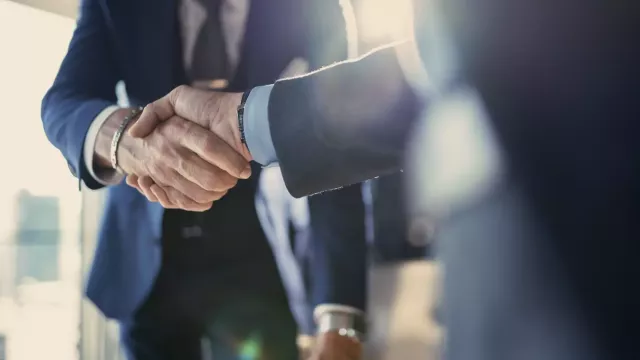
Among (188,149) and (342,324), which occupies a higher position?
(188,149)

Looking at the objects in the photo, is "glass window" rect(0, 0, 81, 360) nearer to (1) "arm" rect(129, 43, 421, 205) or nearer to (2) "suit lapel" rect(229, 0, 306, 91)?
(2) "suit lapel" rect(229, 0, 306, 91)

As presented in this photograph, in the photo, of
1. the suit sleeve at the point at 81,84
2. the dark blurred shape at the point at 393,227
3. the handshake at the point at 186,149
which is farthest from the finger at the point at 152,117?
the dark blurred shape at the point at 393,227

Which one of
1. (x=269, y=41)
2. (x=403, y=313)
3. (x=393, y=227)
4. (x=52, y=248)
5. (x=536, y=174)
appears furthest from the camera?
(x=52, y=248)

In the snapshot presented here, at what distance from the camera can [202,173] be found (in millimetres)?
720

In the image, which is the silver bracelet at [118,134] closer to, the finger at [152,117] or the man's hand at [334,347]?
the finger at [152,117]

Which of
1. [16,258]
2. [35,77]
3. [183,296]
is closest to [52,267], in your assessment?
[16,258]

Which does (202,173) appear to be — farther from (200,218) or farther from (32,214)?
(32,214)

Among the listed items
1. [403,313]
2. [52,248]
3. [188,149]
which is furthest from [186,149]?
[52,248]

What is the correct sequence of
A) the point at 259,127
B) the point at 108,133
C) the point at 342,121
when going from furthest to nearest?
the point at 108,133 → the point at 259,127 → the point at 342,121

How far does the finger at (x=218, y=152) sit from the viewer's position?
2.26 feet

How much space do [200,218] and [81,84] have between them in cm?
30

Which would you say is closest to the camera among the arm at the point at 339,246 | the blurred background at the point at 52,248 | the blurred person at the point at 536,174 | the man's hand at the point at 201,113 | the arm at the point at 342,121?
the blurred person at the point at 536,174

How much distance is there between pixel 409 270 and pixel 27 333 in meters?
0.98

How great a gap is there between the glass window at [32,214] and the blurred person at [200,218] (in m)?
0.24
